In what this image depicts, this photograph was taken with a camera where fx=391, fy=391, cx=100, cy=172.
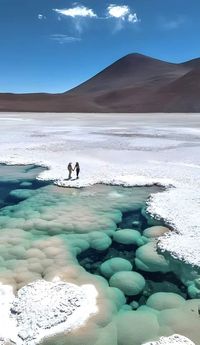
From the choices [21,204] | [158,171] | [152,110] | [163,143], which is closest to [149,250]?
[21,204]

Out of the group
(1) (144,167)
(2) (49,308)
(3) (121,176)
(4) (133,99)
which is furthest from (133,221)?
(4) (133,99)

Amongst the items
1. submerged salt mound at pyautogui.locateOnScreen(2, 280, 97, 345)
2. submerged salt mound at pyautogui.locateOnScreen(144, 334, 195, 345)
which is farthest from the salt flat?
submerged salt mound at pyautogui.locateOnScreen(2, 280, 97, 345)

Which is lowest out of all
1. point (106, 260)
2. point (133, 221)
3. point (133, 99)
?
point (106, 260)

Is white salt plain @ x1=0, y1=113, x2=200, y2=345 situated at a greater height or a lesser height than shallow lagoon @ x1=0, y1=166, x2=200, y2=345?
greater

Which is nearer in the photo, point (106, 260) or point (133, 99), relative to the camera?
point (106, 260)

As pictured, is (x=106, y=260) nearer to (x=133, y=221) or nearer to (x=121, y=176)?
(x=133, y=221)

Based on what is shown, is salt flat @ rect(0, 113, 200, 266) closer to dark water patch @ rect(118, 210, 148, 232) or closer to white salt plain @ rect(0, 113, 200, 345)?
white salt plain @ rect(0, 113, 200, 345)
